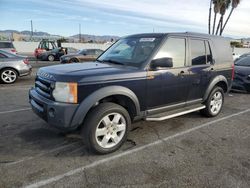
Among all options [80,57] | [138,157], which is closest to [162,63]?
[138,157]

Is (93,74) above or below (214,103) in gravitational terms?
above

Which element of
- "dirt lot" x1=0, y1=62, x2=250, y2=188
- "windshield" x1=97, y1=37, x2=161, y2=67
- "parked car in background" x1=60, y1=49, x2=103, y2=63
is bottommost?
"dirt lot" x1=0, y1=62, x2=250, y2=188

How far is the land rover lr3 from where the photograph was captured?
3799 mm

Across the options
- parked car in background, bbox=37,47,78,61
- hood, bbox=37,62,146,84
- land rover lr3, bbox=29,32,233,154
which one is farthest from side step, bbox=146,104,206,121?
parked car in background, bbox=37,47,78,61

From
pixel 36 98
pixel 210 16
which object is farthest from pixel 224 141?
pixel 210 16

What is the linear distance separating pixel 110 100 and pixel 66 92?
0.83 meters

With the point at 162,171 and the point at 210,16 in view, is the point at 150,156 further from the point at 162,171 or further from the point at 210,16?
the point at 210,16

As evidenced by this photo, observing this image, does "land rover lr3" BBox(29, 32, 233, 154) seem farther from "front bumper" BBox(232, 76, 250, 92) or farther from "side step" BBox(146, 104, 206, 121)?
"front bumper" BBox(232, 76, 250, 92)

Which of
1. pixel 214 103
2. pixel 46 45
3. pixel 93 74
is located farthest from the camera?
pixel 46 45

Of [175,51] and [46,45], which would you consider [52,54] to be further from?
[175,51]

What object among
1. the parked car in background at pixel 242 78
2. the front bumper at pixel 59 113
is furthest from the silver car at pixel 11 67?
the parked car in background at pixel 242 78

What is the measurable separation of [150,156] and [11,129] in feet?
9.06

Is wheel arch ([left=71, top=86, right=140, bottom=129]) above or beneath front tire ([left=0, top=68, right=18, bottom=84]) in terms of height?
above

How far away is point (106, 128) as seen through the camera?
406 centimetres
